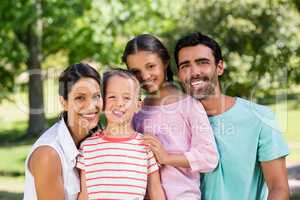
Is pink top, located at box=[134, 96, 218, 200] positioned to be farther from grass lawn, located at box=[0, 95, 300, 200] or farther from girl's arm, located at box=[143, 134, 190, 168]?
grass lawn, located at box=[0, 95, 300, 200]

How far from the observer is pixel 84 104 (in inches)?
126

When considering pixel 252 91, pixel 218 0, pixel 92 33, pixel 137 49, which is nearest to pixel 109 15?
pixel 92 33

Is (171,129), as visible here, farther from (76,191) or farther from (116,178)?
(76,191)

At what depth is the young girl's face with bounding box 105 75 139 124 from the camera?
312 cm

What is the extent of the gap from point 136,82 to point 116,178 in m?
0.52

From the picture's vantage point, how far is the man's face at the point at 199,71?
3.32 metres

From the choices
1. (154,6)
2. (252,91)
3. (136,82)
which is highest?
(154,6)

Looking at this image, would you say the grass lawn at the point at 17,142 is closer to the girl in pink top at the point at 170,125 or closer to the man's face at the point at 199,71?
the man's face at the point at 199,71

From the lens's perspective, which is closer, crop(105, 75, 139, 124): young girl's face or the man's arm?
crop(105, 75, 139, 124): young girl's face

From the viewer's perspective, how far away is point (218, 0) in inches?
672

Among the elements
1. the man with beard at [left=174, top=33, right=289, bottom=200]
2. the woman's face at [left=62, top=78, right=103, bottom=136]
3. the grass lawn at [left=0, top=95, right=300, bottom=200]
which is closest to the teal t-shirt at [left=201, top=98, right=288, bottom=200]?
the man with beard at [left=174, top=33, right=289, bottom=200]

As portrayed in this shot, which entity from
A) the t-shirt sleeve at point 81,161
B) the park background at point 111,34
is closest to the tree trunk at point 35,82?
the park background at point 111,34

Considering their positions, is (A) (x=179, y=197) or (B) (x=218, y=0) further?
(B) (x=218, y=0)

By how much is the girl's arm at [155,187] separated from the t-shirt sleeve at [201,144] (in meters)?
0.19
